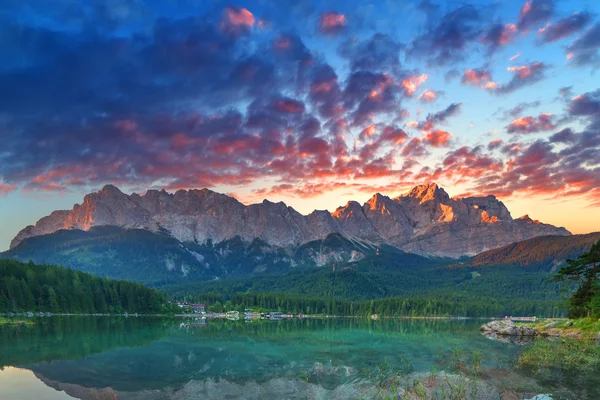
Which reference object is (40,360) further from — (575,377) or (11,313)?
(11,313)

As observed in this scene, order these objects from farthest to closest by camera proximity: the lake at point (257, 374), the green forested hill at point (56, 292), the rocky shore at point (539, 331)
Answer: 1. the green forested hill at point (56, 292)
2. the rocky shore at point (539, 331)
3. the lake at point (257, 374)

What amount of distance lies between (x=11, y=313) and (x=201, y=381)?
120974 mm

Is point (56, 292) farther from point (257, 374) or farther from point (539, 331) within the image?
point (539, 331)

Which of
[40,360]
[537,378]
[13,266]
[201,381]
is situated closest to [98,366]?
[40,360]

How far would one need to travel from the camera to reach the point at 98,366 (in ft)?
157

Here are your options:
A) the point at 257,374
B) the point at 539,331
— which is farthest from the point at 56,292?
the point at 539,331

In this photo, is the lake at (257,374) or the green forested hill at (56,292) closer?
the lake at (257,374)

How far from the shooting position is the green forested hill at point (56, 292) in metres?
141

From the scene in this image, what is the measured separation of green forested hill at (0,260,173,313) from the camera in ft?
464

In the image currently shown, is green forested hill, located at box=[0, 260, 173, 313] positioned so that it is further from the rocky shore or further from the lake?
the rocky shore

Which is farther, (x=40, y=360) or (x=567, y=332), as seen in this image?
(x=567, y=332)

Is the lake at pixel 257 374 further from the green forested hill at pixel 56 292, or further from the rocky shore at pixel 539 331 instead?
the green forested hill at pixel 56 292

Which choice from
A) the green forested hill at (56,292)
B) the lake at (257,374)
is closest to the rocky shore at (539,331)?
the lake at (257,374)

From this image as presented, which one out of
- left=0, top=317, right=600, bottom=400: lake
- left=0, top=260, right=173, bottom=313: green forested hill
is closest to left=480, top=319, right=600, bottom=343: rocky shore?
left=0, top=317, right=600, bottom=400: lake
